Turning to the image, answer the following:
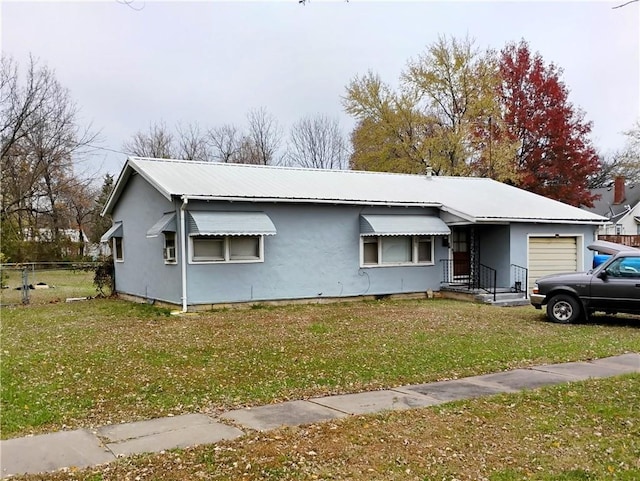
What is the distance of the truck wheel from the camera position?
13.4m

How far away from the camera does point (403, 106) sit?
1385 inches

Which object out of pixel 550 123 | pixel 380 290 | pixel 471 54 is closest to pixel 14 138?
pixel 380 290

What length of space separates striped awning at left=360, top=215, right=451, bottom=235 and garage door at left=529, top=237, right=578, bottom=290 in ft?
11.8

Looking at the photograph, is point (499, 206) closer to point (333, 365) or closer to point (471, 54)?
point (333, 365)

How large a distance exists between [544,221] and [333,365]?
13.1 metres

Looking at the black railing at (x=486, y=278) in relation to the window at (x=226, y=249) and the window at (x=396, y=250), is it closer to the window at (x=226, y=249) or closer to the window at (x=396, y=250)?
the window at (x=396, y=250)

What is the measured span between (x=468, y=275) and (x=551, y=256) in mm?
3027

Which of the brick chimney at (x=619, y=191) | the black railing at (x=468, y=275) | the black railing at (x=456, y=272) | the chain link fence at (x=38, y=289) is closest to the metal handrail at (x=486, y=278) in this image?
the black railing at (x=468, y=275)

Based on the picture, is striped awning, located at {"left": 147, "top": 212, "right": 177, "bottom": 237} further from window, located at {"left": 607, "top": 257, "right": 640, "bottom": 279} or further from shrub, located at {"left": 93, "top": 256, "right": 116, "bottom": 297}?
window, located at {"left": 607, "top": 257, "right": 640, "bottom": 279}

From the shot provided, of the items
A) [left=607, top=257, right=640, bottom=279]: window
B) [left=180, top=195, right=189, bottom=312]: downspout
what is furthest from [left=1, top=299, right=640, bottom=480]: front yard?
[left=607, top=257, right=640, bottom=279]: window

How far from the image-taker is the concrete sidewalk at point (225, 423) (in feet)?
16.3

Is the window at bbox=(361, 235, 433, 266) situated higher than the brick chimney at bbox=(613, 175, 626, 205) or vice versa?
the brick chimney at bbox=(613, 175, 626, 205)

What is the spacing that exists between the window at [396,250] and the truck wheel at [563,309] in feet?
18.3

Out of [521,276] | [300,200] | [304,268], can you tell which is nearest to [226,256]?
[304,268]
